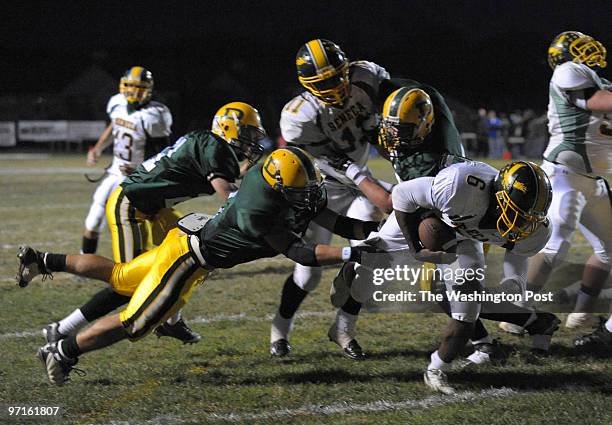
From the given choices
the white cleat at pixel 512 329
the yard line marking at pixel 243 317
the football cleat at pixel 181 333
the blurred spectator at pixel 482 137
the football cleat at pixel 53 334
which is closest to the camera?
the football cleat at pixel 53 334

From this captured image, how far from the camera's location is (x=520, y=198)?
11.6 feet

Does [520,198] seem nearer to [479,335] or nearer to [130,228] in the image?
[479,335]

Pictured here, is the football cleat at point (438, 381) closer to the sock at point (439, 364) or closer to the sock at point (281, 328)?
the sock at point (439, 364)

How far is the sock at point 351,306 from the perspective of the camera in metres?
4.64

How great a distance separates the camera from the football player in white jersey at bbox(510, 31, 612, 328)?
4.92 metres

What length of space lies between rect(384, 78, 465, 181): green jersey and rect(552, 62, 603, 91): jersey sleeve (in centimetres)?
96

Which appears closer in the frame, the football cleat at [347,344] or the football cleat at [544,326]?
the football cleat at [544,326]

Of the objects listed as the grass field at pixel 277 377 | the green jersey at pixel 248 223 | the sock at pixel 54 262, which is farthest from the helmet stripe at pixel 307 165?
the sock at pixel 54 262

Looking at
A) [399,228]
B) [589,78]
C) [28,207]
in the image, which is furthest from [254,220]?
[28,207]

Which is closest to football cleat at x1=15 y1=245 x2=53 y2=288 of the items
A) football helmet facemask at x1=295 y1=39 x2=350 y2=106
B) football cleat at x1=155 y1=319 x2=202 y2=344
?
football cleat at x1=155 y1=319 x2=202 y2=344

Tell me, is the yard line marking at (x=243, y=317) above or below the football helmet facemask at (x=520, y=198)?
below

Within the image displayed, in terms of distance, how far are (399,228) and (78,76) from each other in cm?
3457

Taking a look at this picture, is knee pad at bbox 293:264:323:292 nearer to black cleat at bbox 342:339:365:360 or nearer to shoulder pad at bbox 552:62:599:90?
black cleat at bbox 342:339:365:360

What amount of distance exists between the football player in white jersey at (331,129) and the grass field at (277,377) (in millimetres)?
286
